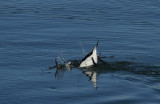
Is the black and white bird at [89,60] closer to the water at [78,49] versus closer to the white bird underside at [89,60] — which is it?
the white bird underside at [89,60]

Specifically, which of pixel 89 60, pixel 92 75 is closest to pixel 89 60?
pixel 89 60

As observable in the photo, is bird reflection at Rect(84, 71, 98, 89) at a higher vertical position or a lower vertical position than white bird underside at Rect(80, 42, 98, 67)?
lower

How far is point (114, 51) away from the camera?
921 inches

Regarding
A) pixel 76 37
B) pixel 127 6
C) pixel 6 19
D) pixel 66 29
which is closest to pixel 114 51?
pixel 76 37

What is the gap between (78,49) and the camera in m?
23.8

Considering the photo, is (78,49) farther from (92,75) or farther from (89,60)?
(92,75)

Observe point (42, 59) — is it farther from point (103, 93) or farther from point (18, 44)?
point (103, 93)

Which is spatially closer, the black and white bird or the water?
the water

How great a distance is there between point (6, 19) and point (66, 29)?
457 centimetres

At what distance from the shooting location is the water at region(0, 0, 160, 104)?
59.2 feet

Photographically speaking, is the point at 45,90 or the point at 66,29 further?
the point at 66,29

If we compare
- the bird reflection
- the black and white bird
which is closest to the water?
the bird reflection

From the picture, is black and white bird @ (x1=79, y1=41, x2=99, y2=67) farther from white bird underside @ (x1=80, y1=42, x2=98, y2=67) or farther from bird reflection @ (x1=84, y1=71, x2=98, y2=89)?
bird reflection @ (x1=84, y1=71, x2=98, y2=89)

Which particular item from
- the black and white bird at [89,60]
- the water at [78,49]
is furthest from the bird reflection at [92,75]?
the black and white bird at [89,60]
